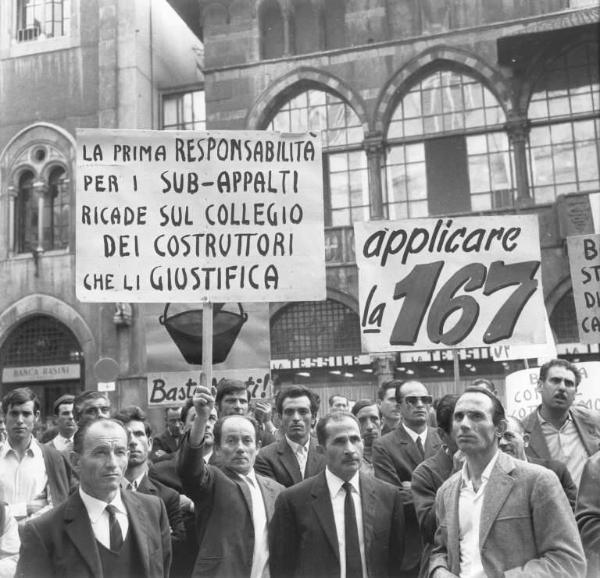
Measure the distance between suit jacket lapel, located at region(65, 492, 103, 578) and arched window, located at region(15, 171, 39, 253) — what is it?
1890 cm

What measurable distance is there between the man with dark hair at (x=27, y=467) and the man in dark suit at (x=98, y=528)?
169 cm

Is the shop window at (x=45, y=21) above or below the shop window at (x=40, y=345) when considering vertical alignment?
above

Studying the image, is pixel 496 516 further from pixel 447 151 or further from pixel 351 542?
pixel 447 151

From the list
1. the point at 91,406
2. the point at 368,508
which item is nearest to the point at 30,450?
the point at 91,406

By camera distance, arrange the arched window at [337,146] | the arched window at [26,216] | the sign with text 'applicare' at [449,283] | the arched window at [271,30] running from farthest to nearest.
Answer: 1. the arched window at [26,216]
2. the arched window at [271,30]
3. the arched window at [337,146]
4. the sign with text 'applicare' at [449,283]

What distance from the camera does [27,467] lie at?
5.46 m

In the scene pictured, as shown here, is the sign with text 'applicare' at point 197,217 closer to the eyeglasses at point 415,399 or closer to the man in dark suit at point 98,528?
the eyeglasses at point 415,399

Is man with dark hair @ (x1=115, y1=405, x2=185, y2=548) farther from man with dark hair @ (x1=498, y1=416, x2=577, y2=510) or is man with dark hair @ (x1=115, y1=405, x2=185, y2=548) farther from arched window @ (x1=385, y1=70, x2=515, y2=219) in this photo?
arched window @ (x1=385, y1=70, x2=515, y2=219)

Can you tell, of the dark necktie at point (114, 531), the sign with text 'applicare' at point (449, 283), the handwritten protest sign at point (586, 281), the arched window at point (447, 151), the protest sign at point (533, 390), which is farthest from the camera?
the arched window at point (447, 151)

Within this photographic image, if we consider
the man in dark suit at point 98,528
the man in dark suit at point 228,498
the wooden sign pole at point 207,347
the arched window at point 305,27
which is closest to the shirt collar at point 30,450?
the wooden sign pole at point 207,347

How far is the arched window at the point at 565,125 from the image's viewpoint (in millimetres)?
18766

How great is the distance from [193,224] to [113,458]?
2873 mm

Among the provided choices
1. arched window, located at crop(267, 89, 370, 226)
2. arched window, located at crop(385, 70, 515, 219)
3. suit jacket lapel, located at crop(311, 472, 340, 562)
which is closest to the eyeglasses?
suit jacket lapel, located at crop(311, 472, 340, 562)

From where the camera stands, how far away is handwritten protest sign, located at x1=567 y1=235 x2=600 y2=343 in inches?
340
